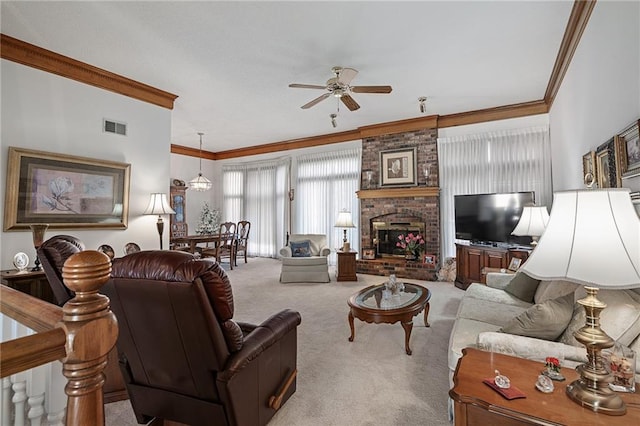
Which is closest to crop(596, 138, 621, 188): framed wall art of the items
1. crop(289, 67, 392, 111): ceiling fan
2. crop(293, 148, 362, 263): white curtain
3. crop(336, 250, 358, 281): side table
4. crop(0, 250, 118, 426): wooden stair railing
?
crop(289, 67, 392, 111): ceiling fan

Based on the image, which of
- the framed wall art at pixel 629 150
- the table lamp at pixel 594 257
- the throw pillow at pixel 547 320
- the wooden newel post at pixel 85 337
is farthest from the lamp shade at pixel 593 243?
the wooden newel post at pixel 85 337

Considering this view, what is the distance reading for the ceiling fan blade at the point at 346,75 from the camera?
3428mm

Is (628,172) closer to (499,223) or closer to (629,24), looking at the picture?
(629,24)

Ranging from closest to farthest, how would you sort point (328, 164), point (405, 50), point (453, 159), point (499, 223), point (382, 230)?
point (405, 50), point (499, 223), point (453, 159), point (382, 230), point (328, 164)

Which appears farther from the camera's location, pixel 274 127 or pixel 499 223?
pixel 274 127

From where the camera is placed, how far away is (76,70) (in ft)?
11.4

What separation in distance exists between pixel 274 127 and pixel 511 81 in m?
4.13

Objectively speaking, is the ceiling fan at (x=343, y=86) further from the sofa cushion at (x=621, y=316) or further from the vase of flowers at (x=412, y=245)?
the vase of flowers at (x=412, y=245)

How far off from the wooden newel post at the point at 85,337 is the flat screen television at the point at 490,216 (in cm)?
502

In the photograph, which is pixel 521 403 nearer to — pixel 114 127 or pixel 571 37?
pixel 571 37

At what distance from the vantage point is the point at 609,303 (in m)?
1.42

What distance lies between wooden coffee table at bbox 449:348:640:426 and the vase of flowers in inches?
171

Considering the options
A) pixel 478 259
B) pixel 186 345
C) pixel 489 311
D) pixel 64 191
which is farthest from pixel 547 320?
pixel 64 191

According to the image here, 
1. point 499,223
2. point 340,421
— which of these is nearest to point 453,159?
point 499,223
